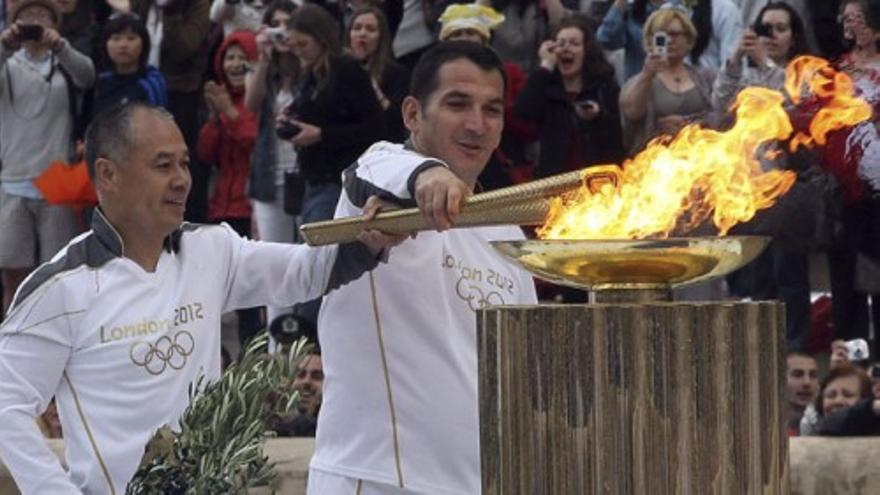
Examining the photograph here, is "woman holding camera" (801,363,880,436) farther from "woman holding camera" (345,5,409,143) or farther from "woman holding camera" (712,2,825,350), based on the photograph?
"woman holding camera" (345,5,409,143)

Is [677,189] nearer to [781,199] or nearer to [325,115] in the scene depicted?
[781,199]

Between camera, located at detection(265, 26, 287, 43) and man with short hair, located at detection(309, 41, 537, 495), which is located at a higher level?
camera, located at detection(265, 26, 287, 43)

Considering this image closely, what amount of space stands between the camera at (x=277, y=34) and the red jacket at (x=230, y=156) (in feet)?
1.75

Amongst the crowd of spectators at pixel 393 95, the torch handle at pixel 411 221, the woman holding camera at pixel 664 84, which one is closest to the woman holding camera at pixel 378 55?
the crowd of spectators at pixel 393 95

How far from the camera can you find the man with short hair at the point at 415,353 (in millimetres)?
5691

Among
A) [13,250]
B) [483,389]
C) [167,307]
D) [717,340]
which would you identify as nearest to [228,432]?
[167,307]

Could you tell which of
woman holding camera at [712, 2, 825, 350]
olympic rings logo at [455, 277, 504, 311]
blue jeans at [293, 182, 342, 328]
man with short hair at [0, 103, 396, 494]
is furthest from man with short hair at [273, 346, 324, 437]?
olympic rings logo at [455, 277, 504, 311]

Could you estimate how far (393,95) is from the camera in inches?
434

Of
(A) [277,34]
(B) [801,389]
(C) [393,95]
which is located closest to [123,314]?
(B) [801,389]

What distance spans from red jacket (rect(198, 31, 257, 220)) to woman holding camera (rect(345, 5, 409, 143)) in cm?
99

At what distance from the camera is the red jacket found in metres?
11.9

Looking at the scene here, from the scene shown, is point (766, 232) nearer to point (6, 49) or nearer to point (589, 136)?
point (589, 136)

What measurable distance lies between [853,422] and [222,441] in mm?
3997

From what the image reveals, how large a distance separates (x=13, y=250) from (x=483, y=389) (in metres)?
7.67
